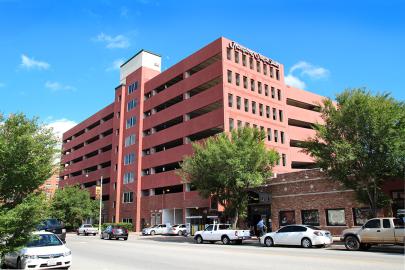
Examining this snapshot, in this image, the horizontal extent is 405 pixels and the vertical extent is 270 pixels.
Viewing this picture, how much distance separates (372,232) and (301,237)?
467 cm

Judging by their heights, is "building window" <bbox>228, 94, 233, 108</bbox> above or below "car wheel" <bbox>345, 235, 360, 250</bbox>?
above

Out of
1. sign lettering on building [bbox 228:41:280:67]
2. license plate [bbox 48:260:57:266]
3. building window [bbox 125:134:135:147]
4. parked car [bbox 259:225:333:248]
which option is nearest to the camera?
license plate [bbox 48:260:57:266]

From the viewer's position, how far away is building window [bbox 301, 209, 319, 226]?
34406 mm

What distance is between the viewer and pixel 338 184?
107 feet

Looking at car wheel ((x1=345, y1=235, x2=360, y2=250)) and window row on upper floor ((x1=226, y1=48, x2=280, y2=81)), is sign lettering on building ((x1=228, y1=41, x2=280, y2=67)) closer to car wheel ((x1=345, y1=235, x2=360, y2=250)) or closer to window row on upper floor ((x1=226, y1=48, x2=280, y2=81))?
window row on upper floor ((x1=226, y1=48, x2=280, y2=81))

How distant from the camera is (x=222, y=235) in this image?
100ft

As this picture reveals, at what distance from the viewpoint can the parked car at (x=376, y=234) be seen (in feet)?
68.1

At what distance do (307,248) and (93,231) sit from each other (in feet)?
118

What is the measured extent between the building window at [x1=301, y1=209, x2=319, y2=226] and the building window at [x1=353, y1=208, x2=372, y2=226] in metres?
3.62

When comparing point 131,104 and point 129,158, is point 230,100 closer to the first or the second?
point 129,158

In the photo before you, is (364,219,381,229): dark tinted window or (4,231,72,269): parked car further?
(364,219,381,229): dark tinted window

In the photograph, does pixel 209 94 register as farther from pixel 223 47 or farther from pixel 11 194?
pixel 11 194

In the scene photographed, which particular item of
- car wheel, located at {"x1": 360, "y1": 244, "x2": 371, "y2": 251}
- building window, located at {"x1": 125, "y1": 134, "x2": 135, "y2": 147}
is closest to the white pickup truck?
car wheel, located at {"x1": 360, "y1": 244, "x2": 371, "y2": 251}

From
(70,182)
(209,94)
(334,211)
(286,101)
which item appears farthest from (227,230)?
(70,182)
